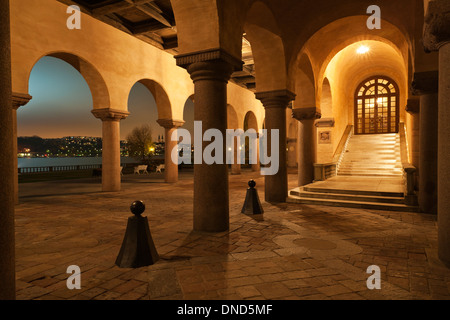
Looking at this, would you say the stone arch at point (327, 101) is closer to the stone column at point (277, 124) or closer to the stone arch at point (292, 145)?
the stone column at point (277, 124)

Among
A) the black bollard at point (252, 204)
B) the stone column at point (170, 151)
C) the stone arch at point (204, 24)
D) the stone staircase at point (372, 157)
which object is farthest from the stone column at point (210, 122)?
the stone staircase at point (372, 157)

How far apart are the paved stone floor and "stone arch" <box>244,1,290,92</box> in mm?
3811

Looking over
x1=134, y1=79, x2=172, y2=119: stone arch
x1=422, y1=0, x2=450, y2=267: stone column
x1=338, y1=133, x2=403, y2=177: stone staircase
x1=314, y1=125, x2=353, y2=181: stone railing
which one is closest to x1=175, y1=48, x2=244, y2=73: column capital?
x1=422, y1=0, x2=450, y2=267: stone column

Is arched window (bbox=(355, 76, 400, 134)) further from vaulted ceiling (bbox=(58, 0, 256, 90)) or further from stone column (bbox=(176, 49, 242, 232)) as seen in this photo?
stone column (bbox=(176, 49, 242, 232))

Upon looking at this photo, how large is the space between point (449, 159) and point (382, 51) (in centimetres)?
1482

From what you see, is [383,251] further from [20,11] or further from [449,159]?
[20,11]

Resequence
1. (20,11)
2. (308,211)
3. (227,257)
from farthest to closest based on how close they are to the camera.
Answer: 1. (20,11)
2. (308,211)
3. (227,257)

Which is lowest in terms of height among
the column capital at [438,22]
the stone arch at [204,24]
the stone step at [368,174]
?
the stone step at [368,174]

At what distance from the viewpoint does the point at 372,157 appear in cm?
1511

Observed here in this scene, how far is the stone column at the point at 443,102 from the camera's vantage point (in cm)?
343

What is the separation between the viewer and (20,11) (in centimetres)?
849

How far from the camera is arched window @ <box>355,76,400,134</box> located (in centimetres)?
1886

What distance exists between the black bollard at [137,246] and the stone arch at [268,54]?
19.0 feet

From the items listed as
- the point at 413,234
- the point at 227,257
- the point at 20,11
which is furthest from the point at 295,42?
the point at 20,11
